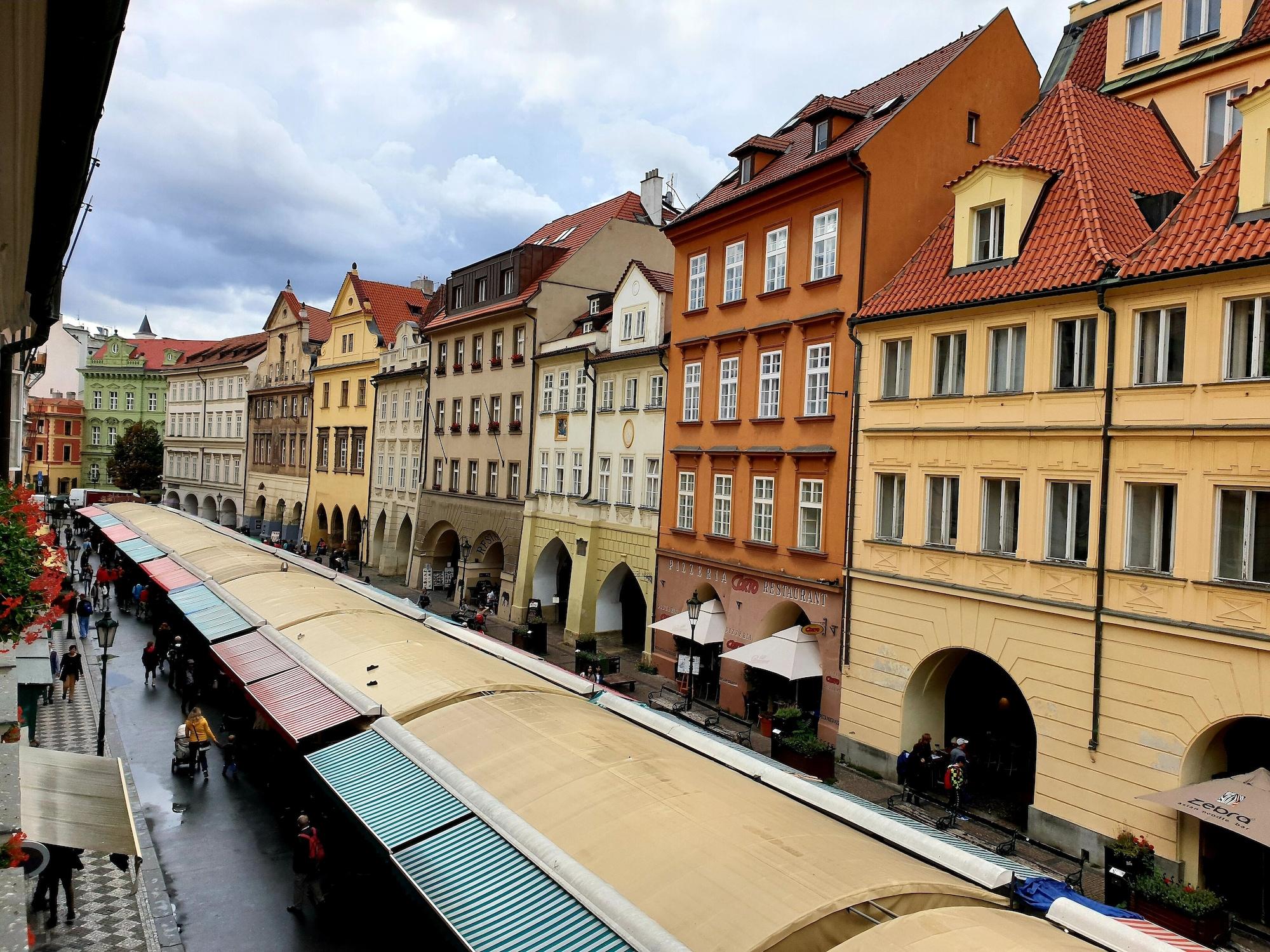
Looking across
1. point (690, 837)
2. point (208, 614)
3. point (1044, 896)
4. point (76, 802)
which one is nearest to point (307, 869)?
point (76, 802)

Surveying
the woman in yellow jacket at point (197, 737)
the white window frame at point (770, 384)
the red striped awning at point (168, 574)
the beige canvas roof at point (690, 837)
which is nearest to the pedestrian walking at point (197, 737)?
the woman in yellow jacket at point (197, 737)

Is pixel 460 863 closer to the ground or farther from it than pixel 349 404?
closer to the ground

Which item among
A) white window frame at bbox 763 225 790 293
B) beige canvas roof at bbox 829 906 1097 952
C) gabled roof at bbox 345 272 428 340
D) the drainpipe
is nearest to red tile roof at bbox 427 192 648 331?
gabled roof at bbox 345 272 428 340

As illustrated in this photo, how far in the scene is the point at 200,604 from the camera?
27.7 metres

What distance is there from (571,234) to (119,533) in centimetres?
2640

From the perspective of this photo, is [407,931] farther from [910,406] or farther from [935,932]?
[910,406]

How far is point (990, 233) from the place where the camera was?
20.8 metres

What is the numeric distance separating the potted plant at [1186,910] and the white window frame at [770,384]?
1431 cm

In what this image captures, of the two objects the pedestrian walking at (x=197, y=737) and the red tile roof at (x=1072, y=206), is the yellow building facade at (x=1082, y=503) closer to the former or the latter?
the red tile roof at (x=1072, y=206)

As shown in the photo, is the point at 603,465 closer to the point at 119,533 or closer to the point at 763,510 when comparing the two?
the point at 763,510

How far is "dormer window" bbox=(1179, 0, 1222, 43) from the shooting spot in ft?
65.8

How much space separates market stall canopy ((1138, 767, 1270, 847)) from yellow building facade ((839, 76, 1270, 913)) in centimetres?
74

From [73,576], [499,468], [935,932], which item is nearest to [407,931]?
[935,932]

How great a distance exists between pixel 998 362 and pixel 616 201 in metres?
28.6
